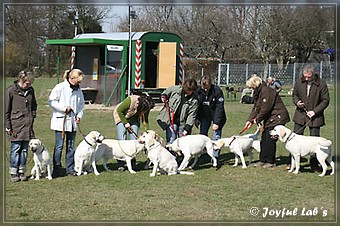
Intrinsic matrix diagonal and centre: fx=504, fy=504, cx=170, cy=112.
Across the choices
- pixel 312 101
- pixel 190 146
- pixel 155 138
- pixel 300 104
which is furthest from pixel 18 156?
pixel 312 101

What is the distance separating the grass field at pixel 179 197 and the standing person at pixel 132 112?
752 millimetres

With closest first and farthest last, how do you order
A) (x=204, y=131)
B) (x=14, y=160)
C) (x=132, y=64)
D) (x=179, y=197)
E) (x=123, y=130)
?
(x=179, y=197) → (x=14, y=160) → (x=123, y=130) → (x=204, y=131) → (x=132, y=64)

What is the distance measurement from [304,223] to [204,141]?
3.50 meters

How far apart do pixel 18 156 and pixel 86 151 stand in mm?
1027

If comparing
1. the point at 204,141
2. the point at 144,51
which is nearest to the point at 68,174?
the point at 204,141

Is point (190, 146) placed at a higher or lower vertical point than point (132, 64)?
lower

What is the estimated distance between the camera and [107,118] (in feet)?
54.1

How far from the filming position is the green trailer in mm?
20000

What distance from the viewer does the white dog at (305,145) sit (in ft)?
26.2

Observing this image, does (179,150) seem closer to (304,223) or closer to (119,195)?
(119,195)

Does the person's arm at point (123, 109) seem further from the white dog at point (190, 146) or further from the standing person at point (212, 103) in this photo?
the standing person at point (212, 103)

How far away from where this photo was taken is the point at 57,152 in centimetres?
787

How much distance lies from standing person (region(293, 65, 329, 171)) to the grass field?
81 cm

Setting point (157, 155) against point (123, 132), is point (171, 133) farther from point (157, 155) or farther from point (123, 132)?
point (157, 155)
